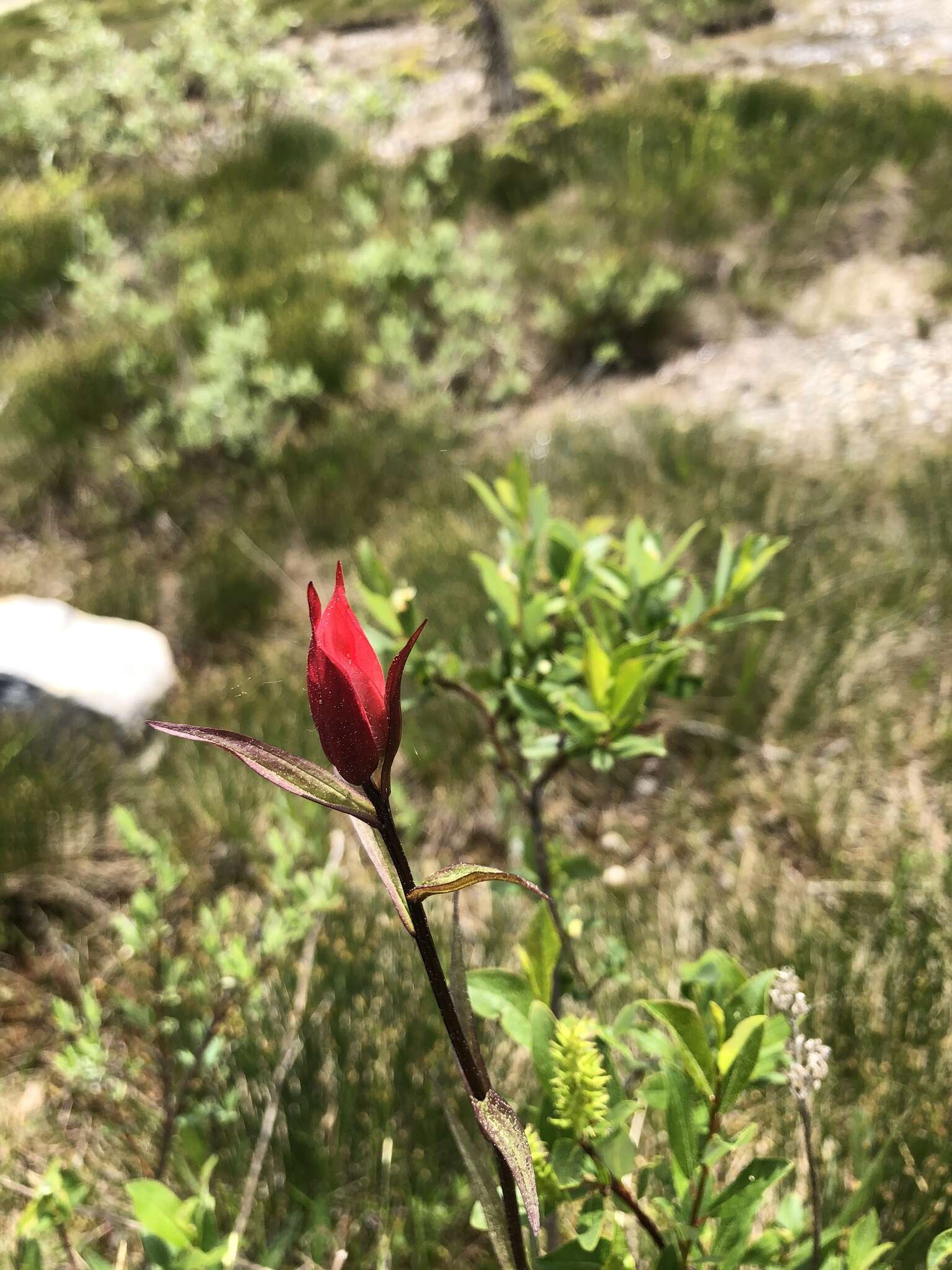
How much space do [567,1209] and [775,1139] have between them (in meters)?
0.36

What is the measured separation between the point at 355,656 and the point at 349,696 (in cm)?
3

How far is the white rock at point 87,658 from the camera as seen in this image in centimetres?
249

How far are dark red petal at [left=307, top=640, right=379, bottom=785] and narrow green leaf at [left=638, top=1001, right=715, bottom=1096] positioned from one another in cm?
41

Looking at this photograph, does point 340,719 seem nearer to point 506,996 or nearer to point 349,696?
point 349,696

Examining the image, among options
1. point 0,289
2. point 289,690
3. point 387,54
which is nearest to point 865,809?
point 289,690

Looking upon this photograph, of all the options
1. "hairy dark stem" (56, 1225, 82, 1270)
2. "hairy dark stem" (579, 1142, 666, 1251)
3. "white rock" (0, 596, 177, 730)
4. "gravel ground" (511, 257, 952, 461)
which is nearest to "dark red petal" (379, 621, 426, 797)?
"hairy dark stem" (579, 1142, 666, 1251)

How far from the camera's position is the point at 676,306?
449cm

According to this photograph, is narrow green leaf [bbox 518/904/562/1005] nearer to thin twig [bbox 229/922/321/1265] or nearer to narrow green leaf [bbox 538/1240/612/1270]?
narrow green leaf [bbox 538/1240/612/1270]

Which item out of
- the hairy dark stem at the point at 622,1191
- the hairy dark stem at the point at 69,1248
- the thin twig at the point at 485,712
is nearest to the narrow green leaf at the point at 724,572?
the thin twig at the point at 485,712

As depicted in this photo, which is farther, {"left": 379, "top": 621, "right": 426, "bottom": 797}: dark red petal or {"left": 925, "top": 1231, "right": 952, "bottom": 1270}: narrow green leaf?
{"left": 925, "top": 1231, "right": 952, "bottom": 1270}: narrow green leaf

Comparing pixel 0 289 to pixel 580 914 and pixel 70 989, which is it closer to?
pixel 70 989

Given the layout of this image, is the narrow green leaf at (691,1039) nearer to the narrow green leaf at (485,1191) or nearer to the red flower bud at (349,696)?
the narrow green leaf at (485,1191)

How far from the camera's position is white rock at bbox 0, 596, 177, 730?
249 cm

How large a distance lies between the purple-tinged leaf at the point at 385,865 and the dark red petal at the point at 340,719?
1.2 inches
